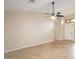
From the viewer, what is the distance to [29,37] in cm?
754

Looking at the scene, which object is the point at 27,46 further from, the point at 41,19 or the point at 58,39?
the point at 58,39

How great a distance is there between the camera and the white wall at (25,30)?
20.0 ft

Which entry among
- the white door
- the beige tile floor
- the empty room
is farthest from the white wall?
the white door

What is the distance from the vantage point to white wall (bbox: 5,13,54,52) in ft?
20.0

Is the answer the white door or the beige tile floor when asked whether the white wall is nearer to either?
the beige tile floor

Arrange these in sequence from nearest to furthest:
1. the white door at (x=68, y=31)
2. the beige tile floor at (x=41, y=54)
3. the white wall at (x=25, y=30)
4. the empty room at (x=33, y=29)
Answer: the beige tile floor at (x=41, y=54) → the empty room at (x=33, y=29) → the white wall at (x=25, y=30) → the white door at (x=68, y=31)

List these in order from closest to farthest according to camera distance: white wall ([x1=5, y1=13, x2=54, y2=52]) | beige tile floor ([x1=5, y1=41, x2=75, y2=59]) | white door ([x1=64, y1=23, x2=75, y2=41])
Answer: beige tile floor ([x1=5, y1=41, x2=75, y2=59]) < white wall ([x1=5, y1=13, x2=54, y2=52]) < white door ([x1=64, y1=23, x2=75, y2=41])

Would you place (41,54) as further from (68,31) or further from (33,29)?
(68,31)

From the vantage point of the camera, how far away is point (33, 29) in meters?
7.89

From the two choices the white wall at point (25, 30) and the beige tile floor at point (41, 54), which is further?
the white wall at point (25, 30)

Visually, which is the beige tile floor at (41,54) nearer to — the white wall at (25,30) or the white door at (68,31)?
the white wall at (25,30)

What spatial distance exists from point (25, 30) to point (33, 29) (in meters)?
0.82

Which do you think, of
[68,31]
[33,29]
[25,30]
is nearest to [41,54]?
[25,30]

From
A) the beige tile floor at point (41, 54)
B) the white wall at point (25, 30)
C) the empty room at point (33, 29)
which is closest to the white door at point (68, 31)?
the empty room at point (33, 29)
